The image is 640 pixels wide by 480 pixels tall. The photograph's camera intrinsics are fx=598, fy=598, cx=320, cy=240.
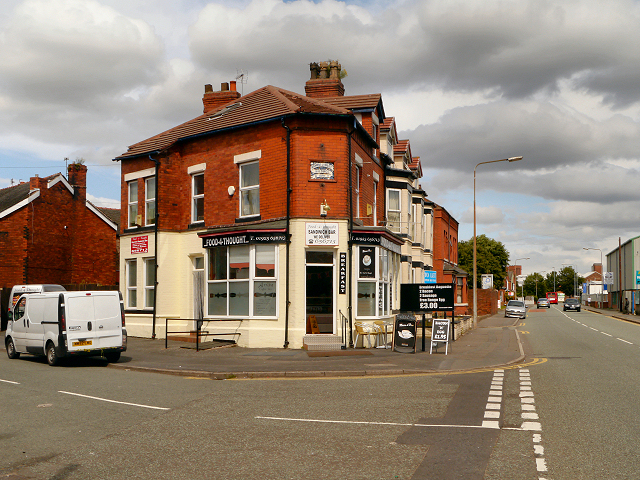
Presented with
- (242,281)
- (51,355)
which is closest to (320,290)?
(242,281)

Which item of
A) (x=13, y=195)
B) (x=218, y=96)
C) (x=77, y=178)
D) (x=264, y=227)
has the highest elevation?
(x=218, y=96)

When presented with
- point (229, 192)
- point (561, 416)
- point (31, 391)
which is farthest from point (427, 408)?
point (229, 192)

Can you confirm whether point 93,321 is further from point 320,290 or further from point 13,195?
point 13,195

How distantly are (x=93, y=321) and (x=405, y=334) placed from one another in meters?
9.36

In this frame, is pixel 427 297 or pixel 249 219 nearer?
pixel 427 297

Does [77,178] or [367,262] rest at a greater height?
[77,178]

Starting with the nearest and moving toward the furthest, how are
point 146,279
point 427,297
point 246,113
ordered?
point 427,297
point 246,113
point 146,279

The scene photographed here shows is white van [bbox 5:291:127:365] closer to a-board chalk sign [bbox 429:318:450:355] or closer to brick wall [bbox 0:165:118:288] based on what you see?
a-board chalk sign [bbox 429:318:450:355]

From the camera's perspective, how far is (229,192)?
22047 millimetres

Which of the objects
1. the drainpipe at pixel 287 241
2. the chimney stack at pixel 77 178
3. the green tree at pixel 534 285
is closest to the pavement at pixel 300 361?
the drainpipe at pixel 287 241

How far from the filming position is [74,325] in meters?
16.6

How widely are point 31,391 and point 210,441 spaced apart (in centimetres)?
612

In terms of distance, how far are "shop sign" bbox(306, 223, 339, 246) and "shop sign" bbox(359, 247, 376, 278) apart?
3.81ft

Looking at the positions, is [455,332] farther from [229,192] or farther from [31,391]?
[31,391]
